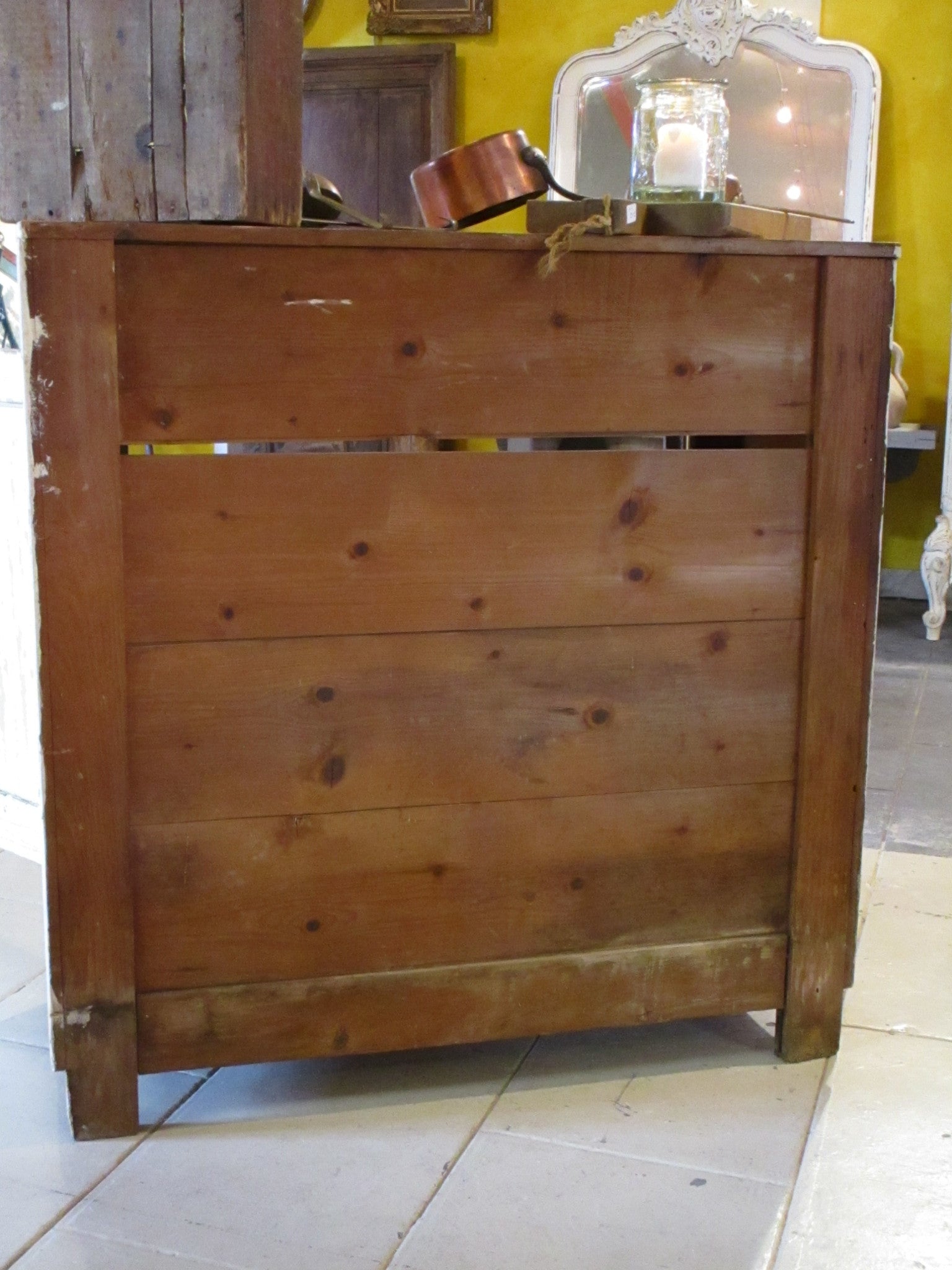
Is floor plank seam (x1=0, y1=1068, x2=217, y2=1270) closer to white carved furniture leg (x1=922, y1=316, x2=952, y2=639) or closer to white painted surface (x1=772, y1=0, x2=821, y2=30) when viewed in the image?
white carved furniture leg (x1=922, y1=316, x2=952, y2=639)

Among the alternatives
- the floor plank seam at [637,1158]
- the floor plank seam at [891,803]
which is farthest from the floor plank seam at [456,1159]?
the floor plank seam at [891,803]

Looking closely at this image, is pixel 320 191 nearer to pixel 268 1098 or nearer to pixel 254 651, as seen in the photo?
pixel 254 651

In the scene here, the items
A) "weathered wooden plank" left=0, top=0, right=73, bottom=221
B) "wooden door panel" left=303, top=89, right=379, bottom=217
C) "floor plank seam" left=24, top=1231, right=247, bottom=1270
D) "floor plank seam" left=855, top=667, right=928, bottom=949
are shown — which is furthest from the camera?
"wooden door panel" left=303, top=89, right=379, bottom=217

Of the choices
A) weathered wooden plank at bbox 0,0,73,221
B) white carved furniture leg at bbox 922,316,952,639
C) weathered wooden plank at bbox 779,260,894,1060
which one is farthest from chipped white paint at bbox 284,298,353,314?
white carved furniture leg at bbox 922,316,952,639

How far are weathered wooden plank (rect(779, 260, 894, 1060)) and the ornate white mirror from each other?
10.7 ft

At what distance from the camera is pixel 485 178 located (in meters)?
1.59

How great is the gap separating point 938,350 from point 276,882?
396cm

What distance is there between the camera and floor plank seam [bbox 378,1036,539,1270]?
1246 mm

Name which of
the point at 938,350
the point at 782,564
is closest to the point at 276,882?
the point at 782,564

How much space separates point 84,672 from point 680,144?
2.74 ft

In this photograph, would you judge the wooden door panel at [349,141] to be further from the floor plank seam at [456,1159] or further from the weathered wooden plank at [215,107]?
the floor plank seam at [456,1159]

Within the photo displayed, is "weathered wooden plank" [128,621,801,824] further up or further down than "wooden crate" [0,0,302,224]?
further down

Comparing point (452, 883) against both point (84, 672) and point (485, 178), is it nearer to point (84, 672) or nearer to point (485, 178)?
point (84, 672)

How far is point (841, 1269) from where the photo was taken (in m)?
1.23
